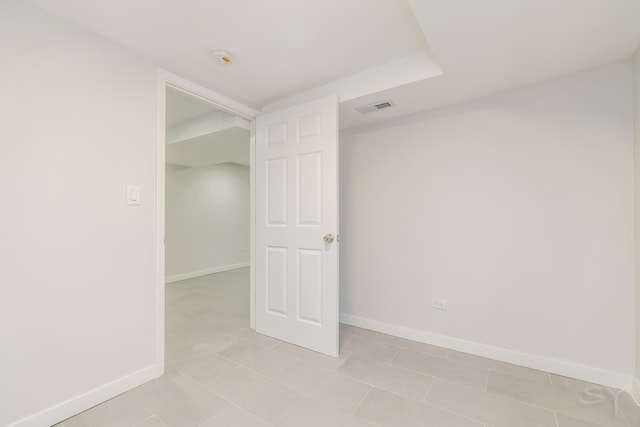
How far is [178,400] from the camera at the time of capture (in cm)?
164

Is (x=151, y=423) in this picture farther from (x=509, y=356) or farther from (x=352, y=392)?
(x=509, y=356)

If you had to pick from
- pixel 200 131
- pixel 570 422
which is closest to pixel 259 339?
pixel 570 422

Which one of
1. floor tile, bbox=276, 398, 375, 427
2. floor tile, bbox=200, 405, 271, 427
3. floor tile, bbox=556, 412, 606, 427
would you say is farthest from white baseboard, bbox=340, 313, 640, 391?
floor tile, bbox=200, 405, 271, 427

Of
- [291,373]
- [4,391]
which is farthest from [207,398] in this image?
[4,391]

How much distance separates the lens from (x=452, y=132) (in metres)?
2.32

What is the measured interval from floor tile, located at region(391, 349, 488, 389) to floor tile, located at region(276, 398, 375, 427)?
727mm

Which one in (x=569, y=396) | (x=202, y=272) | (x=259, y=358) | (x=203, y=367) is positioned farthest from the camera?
(x=202, y=272)

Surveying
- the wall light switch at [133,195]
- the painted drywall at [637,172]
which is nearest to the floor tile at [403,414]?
the painted drywall at [637,172]

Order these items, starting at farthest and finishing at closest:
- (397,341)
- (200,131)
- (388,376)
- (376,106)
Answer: (200,131)
(397,341)
(376,106)
(388,376)

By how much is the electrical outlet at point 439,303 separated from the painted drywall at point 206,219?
453 centimetres

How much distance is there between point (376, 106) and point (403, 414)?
2260mm

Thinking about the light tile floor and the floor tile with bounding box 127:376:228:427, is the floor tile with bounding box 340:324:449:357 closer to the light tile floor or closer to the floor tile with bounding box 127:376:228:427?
the light tile floor

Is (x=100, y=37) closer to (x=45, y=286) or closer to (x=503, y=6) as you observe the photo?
(x=45, y=286)

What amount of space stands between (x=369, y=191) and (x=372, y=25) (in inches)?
59.2
